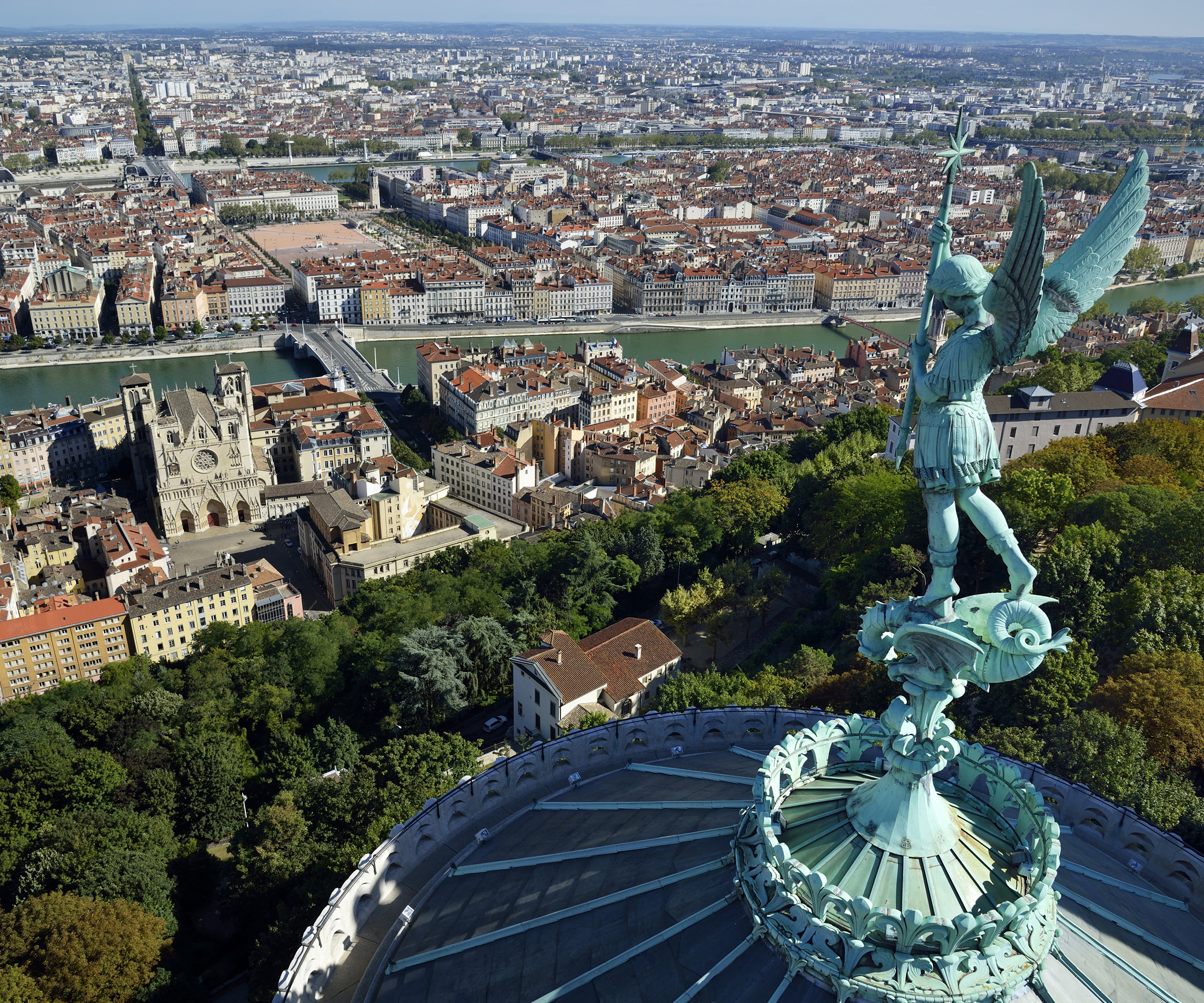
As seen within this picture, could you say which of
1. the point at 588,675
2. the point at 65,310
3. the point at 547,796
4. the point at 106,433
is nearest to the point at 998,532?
the point at 547,796

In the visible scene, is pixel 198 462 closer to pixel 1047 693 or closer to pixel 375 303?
pixel 375 303

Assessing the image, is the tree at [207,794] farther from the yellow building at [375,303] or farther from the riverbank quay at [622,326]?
the yellow building at [375,303]

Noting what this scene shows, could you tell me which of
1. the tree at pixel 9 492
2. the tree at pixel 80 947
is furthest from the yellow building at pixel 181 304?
the tree at pixel 80 947

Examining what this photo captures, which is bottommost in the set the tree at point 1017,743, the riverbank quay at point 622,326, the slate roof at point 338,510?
the riverbank quay at point 622,326

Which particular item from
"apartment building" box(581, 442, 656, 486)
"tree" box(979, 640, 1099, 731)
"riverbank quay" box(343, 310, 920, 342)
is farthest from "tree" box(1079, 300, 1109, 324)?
"tree" box(979, 640, 1099, 731)

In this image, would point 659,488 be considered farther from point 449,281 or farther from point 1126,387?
point 449,281
